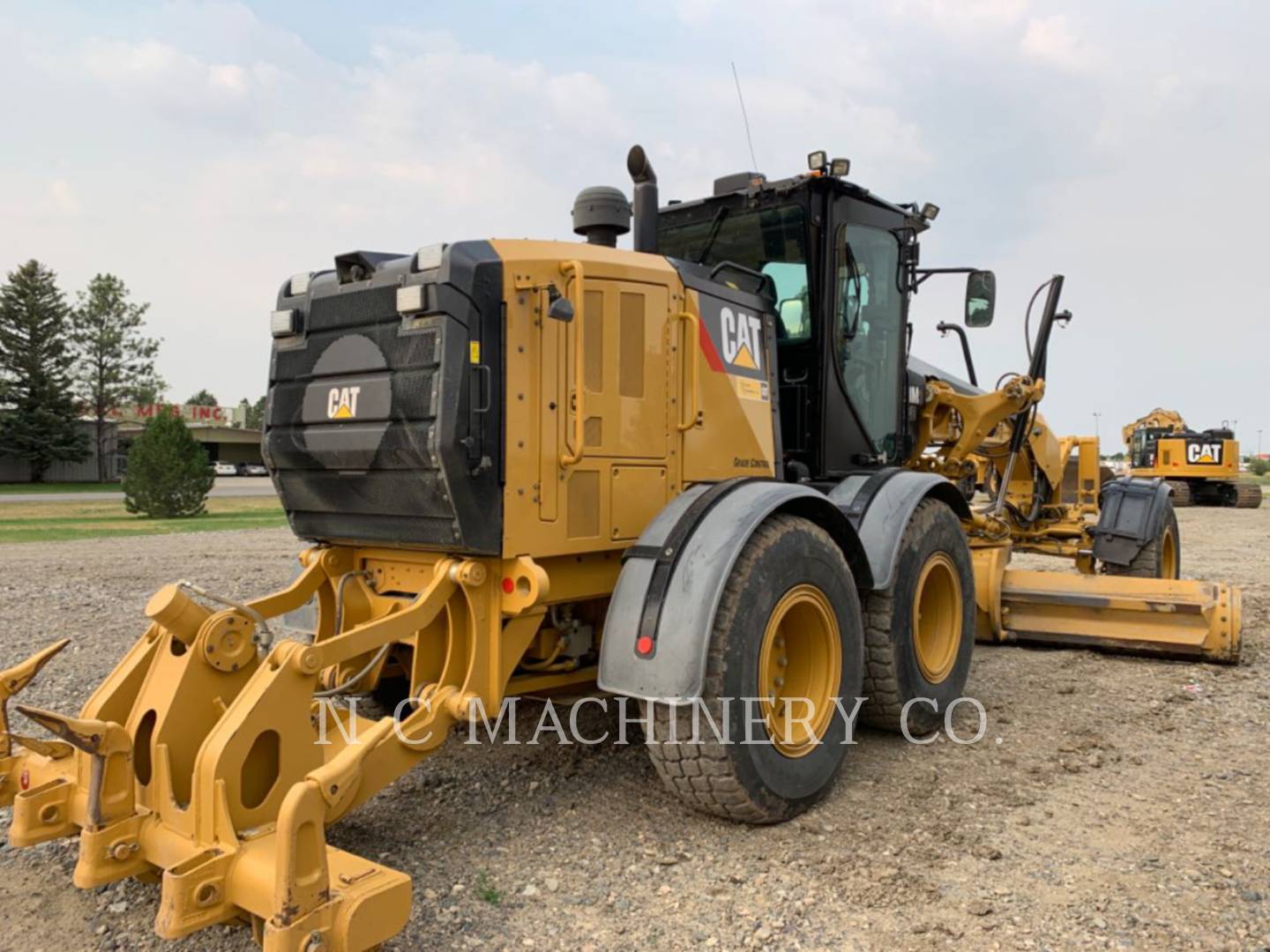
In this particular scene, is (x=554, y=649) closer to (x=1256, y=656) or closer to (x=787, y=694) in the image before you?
(x=787, y=694)

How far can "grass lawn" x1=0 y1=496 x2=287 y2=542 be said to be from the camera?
1697cm

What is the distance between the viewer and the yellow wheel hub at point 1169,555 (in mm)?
8945

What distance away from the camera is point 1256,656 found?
6699 mm

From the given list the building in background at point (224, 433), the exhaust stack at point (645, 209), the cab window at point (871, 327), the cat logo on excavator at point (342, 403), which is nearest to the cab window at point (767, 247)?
the cab window at point (871, 327)

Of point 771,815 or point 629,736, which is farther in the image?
point 629,736

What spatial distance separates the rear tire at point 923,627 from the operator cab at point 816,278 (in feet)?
2.20

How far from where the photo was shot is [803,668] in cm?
417

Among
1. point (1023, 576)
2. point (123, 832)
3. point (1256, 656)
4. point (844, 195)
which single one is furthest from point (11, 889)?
point (1256, 656)

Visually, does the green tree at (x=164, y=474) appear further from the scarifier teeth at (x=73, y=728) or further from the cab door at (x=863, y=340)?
the scarifier teeth at (x=73, y=728)

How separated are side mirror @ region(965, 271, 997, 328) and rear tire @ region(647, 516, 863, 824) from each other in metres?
2.50

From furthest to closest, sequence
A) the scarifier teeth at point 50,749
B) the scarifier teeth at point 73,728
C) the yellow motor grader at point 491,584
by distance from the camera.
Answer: the scarifier teeth at point 50,749
the yellow motor grader at point 491,584
the scarifier teeth at point 73,728

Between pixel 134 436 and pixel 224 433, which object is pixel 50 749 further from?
pixel 224 433

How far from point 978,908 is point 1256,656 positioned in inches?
192

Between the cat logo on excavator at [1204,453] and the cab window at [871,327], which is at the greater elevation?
the cab window at [871,327]
